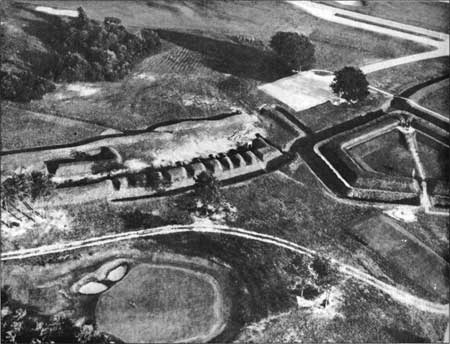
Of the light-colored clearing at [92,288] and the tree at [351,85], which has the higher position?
the tree at [351,85]

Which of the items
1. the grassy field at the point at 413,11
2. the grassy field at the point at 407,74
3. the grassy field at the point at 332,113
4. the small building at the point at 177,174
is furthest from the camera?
the grassy field at the point at 413,11

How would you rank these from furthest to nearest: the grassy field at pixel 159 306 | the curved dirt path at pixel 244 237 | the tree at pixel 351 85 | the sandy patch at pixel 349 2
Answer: the sandy patch at pixel 349 2 < the tree at pixel 351 85 < the curved dirt path at pixel 244 237 < the grassy field at pixel 159 306

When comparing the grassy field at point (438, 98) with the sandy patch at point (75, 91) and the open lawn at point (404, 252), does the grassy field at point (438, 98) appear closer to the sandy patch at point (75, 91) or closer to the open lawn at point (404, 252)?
the open lawn at point (404, 252)

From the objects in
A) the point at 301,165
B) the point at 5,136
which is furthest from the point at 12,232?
the point at 301,165

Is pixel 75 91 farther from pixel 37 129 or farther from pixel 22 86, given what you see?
pixel 37 129

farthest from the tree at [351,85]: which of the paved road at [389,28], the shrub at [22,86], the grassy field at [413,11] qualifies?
the shrub at [22,86]

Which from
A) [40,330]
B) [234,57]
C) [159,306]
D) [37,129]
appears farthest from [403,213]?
[37,129]

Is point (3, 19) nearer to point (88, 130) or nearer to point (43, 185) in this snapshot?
point (88, 130)
